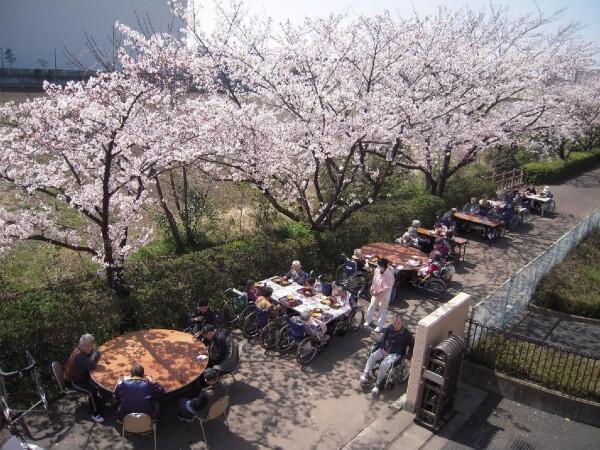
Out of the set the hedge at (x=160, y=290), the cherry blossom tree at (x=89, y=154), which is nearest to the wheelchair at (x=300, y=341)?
the hedge at (x=160, y=290)

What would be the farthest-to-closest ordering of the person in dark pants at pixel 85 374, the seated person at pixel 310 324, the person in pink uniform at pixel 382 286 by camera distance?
1. the person in pink uniform at pixel 382 286
2. the seated person at pixel 310 324
3. the person in dark pants at pixel 85 374

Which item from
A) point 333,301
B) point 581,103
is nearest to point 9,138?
point 333,301

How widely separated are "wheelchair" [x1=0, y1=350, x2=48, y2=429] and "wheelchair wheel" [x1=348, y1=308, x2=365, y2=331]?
18.0 feet

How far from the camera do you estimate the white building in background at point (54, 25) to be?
49562 millimetres

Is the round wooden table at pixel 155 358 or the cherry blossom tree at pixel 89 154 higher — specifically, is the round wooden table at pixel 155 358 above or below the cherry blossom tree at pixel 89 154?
below

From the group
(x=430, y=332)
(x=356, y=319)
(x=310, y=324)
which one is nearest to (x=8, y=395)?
(x=310, y=324)

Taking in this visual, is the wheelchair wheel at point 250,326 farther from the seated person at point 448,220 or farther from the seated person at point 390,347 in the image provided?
the seated person at point 448,220

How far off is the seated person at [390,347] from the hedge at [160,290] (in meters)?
3.64

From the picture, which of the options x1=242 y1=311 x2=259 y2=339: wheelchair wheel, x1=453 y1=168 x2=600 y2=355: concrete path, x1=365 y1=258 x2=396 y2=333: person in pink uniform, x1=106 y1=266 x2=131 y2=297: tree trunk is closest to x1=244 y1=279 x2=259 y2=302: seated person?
x1=242 y1=311 x2=259 y2=339: wheelchair wheel

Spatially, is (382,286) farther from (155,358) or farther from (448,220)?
(448,220)

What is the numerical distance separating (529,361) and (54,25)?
57.8 metres

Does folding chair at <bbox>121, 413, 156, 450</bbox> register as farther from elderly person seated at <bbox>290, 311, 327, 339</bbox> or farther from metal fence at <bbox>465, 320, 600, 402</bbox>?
metal fence at <bbox>465, 320, 600, 402</bbox>

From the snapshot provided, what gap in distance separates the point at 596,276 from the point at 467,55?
8.49m

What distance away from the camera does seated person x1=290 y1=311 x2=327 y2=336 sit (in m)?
8.70
